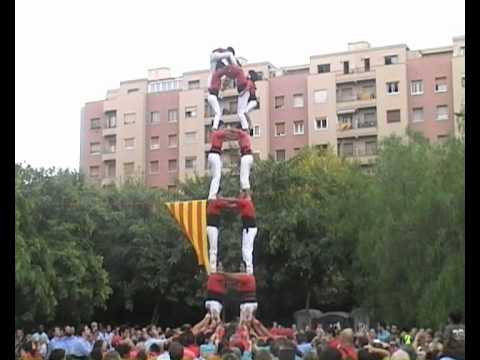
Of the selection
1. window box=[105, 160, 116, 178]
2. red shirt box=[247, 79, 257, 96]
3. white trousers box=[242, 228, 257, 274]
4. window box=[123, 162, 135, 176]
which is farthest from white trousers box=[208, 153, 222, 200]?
Result: window box=[105, 160, 116, 178]

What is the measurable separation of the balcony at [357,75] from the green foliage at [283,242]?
11.7 meters

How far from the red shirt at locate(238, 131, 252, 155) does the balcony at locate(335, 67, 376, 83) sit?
1057 inches

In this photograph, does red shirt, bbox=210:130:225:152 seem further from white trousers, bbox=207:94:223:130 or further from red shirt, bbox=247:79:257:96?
red shirt, bbox=247:79:257:96

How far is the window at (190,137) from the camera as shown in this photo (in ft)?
167

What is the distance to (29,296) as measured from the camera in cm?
2017

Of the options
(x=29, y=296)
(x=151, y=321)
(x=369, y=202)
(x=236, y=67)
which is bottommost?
(x=151, y=321)

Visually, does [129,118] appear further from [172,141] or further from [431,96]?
[431,96]

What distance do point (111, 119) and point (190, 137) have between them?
235 inches

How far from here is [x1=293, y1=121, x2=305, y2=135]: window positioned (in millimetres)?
48812

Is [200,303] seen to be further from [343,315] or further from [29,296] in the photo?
[29,296]

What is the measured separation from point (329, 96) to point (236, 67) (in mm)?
26620

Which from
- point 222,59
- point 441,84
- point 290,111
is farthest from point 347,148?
point 222,59

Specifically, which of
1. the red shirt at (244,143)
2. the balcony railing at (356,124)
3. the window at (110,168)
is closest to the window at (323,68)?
the balcony railing at (356,124)

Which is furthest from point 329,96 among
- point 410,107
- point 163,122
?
point 163,122
